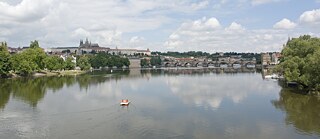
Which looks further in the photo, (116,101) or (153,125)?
(116,101)

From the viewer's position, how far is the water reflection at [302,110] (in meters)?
27.4

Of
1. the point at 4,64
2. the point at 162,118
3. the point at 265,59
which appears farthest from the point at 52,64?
the point at 265,59

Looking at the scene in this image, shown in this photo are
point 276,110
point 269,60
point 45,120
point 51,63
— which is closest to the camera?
point 45,120

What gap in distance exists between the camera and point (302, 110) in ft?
114

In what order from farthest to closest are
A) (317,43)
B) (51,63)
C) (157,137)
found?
(51,63), (317,43), (157,137)

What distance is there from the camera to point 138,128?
1041 inches

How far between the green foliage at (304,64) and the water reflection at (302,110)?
2.00 m

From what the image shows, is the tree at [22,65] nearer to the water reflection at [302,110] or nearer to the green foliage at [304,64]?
the green foliage at [304,64]

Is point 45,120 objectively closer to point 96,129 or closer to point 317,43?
point 96,129

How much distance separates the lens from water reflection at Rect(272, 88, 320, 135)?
89.8 ft

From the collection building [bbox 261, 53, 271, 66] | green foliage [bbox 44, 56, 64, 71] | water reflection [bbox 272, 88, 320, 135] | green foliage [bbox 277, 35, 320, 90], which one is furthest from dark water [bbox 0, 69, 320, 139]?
building [bbox 261, 53, 271, 66]

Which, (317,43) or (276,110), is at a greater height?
(317,43)

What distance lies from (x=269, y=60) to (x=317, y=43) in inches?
5688

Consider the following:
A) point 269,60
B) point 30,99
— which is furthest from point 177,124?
point 269,60
